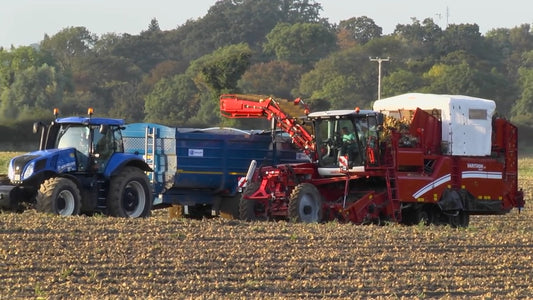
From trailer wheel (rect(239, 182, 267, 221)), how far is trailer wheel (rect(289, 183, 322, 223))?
75cm

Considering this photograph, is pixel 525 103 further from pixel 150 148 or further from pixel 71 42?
pixel 150 148

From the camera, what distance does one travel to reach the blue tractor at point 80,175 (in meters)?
18.4

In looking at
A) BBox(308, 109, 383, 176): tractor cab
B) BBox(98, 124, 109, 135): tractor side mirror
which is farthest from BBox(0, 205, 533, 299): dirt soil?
BBox(308, 109, 383, 176): tractor cab

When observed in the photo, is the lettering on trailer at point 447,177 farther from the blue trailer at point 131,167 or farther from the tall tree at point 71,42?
the tall tree at point 71,42

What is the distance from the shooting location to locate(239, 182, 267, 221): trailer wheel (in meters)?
20.4

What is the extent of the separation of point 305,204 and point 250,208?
1037 millimetres

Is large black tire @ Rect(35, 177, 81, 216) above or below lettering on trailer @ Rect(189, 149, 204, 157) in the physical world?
below

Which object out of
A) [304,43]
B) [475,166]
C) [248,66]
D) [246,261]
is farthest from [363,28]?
[246,261]

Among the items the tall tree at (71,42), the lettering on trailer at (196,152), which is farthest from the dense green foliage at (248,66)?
the lettering on trailer at (196,152)

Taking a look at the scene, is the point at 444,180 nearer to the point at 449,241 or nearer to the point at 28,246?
the point at 449,241

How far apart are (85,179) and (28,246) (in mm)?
4739

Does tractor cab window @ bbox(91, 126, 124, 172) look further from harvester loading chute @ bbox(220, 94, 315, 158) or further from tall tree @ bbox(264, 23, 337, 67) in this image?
tall tree @ bbox(264, 23, 337, 67)

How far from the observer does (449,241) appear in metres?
17.1

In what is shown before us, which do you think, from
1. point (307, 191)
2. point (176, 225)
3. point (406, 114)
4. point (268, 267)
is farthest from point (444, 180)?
point (268, 267)
